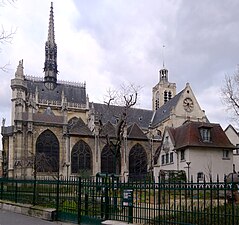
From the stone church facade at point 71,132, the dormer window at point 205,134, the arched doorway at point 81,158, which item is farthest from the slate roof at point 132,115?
the dormer window at point 205,134

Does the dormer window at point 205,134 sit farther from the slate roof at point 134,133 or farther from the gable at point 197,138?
the slate roof at point 134,133

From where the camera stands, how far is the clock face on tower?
62312mm

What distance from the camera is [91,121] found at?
54125mm

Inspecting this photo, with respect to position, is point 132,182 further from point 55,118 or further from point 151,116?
point 151,116

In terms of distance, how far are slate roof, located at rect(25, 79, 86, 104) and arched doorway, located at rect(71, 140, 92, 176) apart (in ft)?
49.6

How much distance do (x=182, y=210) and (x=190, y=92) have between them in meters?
56.5

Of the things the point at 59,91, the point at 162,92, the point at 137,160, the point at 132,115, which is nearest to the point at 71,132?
the point at 137,160

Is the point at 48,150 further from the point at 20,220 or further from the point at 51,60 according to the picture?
the point at 20,220

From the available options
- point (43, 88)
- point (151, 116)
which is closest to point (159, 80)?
point (151, 116)

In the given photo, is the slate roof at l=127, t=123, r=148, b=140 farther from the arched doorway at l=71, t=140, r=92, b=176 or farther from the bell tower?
the bell tower

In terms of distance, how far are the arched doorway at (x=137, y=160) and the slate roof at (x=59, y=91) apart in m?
15.9

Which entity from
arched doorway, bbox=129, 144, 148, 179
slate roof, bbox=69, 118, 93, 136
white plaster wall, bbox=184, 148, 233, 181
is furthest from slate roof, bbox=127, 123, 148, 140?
white plaster wall, bbox=184, 148, 233, 181

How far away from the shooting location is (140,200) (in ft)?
32.3

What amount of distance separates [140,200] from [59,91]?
56194 mm
